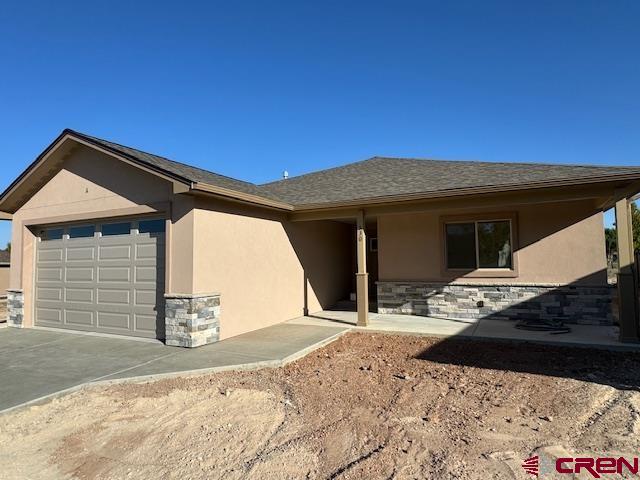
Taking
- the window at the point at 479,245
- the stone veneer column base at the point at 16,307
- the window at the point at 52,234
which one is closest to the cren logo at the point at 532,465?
the window at the point at 479,245

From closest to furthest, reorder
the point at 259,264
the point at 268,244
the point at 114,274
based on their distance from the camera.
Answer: the point at 114,274
the point at 259,264
the point at 268,244

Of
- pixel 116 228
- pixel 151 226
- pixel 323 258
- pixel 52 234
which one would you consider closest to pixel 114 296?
pixel 116 228

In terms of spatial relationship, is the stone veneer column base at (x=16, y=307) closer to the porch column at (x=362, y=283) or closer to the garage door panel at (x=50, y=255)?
the garage door panel at (x=50, y=255)

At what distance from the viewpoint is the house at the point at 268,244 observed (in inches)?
289

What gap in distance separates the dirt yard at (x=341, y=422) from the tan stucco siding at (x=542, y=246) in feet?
10.5

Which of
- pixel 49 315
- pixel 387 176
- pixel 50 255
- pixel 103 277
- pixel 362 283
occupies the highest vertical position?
pixel 387 176

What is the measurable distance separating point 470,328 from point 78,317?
9.38 metres

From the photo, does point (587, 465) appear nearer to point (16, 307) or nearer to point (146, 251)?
point (146, 251)

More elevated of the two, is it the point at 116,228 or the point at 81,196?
the point at 81,196

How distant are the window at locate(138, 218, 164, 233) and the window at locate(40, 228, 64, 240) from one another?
3.01 m

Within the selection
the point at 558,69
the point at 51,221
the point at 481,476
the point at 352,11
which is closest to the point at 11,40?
the point at 51,221

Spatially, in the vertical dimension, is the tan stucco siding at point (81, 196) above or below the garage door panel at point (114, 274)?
above

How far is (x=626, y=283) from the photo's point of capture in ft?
21.7

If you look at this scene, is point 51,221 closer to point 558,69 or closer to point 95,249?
point 95,249
